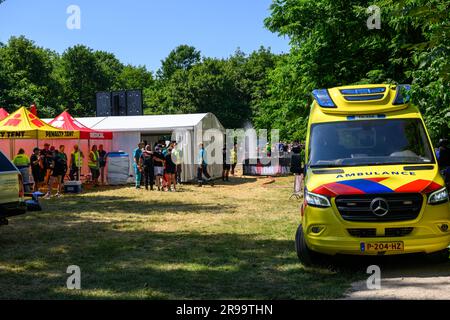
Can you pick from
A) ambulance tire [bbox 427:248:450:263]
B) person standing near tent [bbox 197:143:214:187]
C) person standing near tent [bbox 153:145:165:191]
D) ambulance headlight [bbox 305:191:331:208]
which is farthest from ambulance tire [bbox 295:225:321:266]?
person standing near tent [bbox 197:143:214:187]

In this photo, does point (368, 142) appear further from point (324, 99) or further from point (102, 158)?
point (102, 158)

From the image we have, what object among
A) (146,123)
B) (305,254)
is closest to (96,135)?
(146,123)

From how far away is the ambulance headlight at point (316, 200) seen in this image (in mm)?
6573

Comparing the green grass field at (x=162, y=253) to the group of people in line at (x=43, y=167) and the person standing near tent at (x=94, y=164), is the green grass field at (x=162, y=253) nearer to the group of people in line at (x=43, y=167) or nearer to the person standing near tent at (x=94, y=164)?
the group of people in line at (x=43, y=167)

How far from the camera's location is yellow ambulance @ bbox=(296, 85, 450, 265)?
20.9 ft

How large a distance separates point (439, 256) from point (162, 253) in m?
4.34

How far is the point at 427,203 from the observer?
6.39 m

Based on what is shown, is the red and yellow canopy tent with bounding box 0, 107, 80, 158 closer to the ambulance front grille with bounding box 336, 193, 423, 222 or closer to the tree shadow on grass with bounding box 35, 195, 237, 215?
the tree shadow on grass with bounding box 35, 195, 237, 215

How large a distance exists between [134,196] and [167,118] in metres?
7.44

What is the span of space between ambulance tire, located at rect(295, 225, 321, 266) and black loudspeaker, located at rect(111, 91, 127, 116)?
23130 mm

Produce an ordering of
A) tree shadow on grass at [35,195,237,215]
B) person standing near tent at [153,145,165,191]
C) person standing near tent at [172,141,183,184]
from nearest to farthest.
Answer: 1. tree shadow on grass at [35,195,237,215]
2. person standing near tent at [153,145,165,191]
3. person standing near tent at [172,141,183,184]
